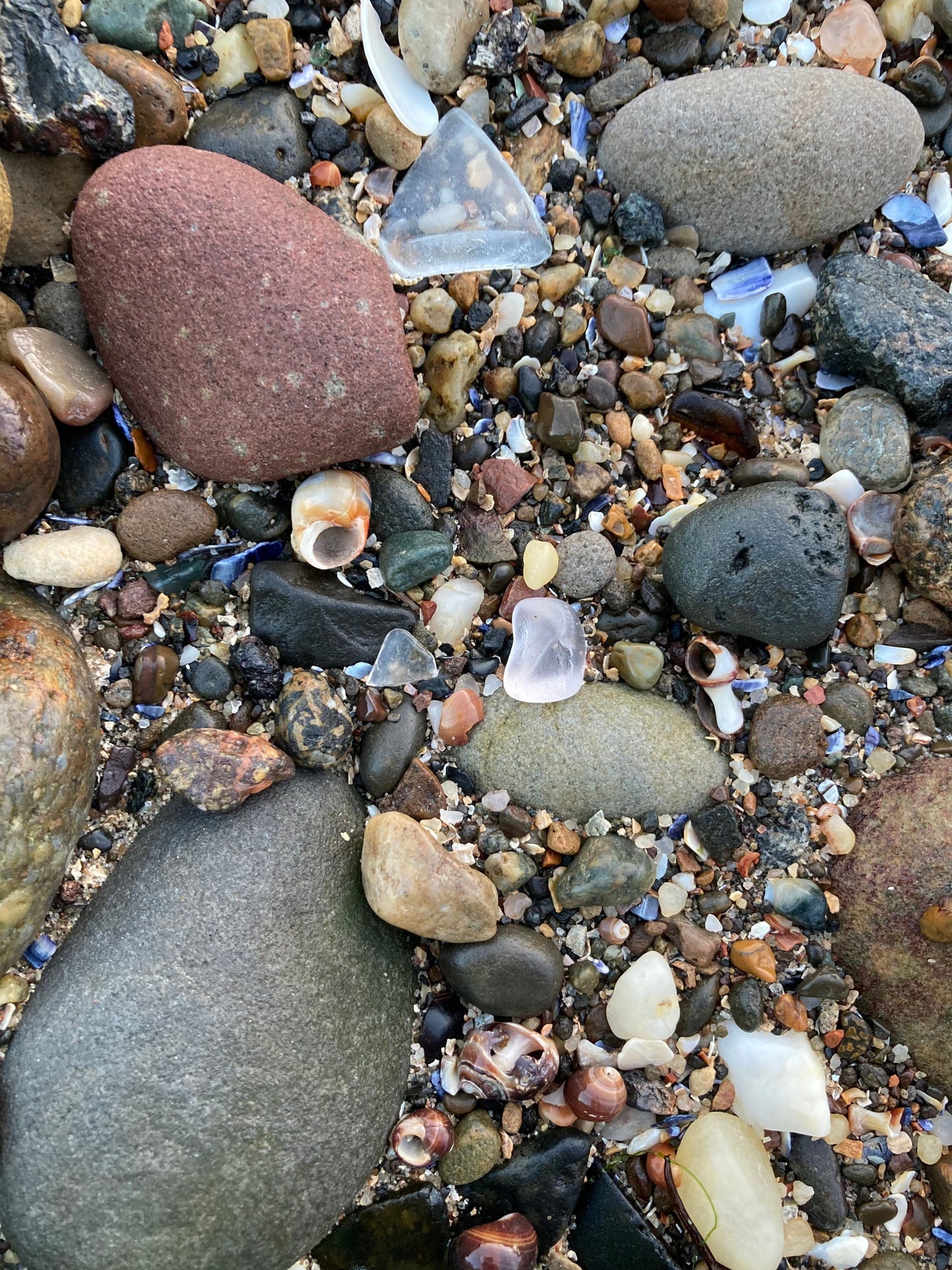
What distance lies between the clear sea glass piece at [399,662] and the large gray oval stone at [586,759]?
0.26 meters

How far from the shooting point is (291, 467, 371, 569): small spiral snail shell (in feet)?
7.80

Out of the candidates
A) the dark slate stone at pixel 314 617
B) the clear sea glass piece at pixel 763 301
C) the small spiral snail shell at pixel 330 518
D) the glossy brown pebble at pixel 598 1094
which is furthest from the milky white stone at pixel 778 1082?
the clear sea glass piece at pixel 763 301

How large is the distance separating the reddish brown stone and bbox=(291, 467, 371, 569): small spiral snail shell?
0.40 m

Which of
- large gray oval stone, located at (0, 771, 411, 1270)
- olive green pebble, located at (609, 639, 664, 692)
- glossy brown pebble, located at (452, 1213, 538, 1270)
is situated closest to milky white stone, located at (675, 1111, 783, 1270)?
glossy brown pebble, located at (452, 1213, 538, 1270)

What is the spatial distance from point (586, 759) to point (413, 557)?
32.5 inches

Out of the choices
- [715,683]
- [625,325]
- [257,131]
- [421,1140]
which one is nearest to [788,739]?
[715,683]

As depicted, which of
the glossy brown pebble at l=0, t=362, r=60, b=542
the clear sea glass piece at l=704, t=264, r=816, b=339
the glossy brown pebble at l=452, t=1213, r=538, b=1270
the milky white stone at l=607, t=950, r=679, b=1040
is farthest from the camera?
the clear sea glass piece at l=704, t=264, r=816, b=339

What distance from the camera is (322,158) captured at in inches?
99.6

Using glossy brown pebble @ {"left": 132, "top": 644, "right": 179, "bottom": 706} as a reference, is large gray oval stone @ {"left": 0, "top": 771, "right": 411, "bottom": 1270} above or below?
below

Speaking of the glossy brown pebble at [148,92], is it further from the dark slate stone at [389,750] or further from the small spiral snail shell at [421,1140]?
the small spiral snail shell at [421,1140]

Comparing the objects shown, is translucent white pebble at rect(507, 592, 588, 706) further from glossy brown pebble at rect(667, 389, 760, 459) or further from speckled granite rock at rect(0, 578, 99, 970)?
speckled granite rock at rect(0, 578, 99, 970)

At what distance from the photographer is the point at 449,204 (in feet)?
8.24

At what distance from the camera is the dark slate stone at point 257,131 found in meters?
2.39

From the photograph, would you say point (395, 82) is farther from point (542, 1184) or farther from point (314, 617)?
point (542, 1184)
